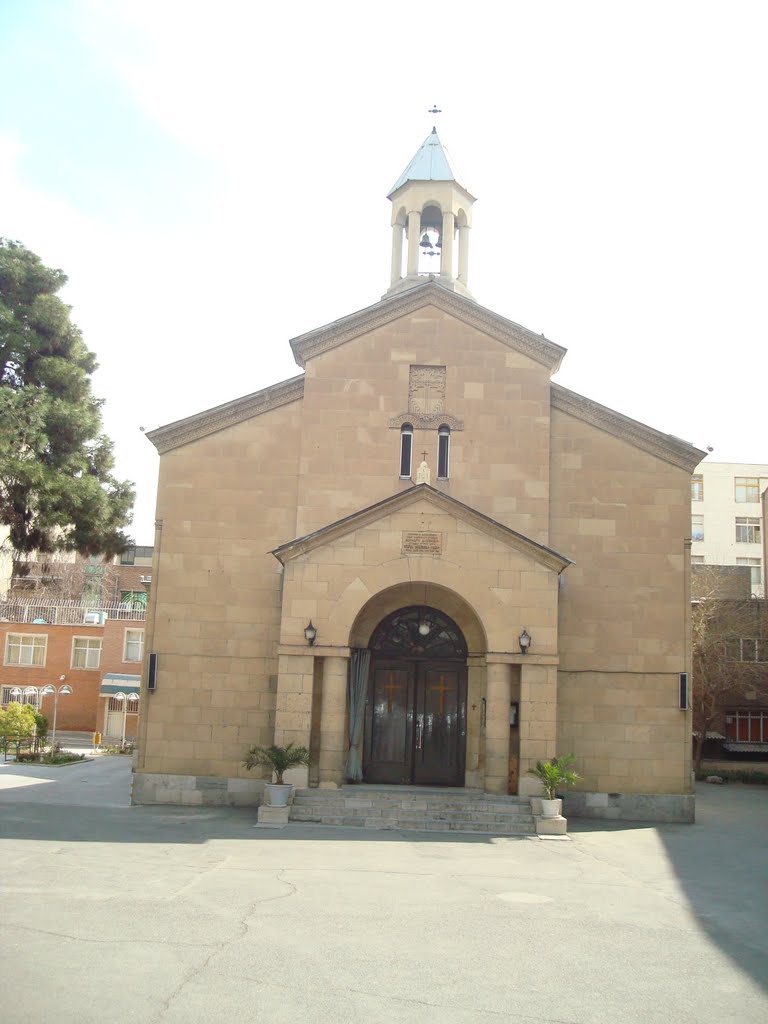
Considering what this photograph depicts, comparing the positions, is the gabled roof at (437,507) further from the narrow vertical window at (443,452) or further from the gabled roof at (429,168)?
the gabled roof at (429,168)

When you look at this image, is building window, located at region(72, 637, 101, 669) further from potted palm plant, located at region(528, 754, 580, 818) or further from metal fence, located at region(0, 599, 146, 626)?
potted palm plant, located at region(528, 754, 580, 818)

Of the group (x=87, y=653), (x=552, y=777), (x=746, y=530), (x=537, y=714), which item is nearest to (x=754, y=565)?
(x=746, y=530)

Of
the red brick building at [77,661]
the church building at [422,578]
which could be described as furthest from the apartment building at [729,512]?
the church building at [422,578]

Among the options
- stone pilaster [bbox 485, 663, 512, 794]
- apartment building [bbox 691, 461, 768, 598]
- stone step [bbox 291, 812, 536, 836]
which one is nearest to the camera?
stone step [bbox 291, 812, 536, 836]

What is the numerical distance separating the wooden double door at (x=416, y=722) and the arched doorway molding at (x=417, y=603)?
552 millimetres

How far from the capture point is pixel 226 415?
20.5 meters

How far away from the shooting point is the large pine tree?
947 inches

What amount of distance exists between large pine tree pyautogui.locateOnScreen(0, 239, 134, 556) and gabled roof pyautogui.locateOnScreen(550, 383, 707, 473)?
A: 40.4ft

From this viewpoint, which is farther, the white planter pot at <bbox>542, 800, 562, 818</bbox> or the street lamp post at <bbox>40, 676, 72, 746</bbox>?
the street lamp post at <bbox>40, 676, 72, 746</bbox>

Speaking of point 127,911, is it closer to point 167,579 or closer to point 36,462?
point 167,579

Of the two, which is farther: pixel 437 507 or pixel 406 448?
pixel 406 448

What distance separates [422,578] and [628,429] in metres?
5.76

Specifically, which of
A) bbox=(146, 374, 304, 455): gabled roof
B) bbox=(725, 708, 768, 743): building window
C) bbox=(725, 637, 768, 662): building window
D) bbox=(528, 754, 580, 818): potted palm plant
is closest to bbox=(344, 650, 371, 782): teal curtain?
bbox=(528, 754, 580, 818): potted palm plant

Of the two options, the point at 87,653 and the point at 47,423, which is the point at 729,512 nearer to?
the point at 87,653
